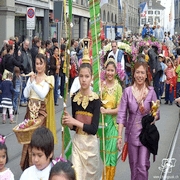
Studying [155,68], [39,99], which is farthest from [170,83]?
[39,99]

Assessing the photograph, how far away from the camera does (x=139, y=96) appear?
5.89 metres

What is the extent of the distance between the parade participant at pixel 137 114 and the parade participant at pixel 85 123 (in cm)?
41

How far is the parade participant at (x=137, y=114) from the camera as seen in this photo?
583 centimetres

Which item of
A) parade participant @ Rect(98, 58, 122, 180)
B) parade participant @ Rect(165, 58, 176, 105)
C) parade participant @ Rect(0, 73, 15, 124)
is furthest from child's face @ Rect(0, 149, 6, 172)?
parade participant @ Rect(165, 58, 176, 105)

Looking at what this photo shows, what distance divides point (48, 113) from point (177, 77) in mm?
9451

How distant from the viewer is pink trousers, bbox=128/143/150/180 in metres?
5.82

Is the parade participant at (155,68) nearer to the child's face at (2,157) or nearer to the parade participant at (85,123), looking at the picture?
the parade participant at (85,123)

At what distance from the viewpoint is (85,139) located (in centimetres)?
566

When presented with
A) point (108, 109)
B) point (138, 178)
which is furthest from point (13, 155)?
point (138, 178)

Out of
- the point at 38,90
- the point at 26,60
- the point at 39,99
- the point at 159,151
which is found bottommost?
the point at 159,151

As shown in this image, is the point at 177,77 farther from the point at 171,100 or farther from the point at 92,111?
the point at 92,111

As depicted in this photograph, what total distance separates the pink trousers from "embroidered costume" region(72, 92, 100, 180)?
0.45m

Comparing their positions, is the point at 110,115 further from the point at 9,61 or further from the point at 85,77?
the point at 9,61

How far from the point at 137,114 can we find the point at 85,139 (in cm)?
66
